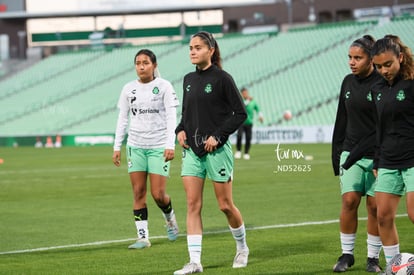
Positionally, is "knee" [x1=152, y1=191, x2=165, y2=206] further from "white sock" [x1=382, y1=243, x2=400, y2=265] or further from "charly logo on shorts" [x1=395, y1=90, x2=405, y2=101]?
"charly logo on shorts" [x1=395, y1=90, x2=405, y2=101]

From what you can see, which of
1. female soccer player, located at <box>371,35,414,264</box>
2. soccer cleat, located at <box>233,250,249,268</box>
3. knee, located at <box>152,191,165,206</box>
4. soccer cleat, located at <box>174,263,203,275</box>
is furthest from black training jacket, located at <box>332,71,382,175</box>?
knee, located at <box>152,191,165,206</box>

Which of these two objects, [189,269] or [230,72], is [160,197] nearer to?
[189,269]

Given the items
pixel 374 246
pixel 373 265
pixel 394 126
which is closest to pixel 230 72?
pixel 374 246

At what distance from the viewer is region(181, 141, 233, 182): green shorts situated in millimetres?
9148

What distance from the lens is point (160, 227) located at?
44.1ft

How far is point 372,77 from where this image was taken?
348 inches

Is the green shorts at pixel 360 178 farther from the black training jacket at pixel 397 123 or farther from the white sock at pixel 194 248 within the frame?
the white sock at pixel 194 248

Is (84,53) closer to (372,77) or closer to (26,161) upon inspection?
(26,161)

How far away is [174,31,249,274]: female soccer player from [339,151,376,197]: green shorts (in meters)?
1.15

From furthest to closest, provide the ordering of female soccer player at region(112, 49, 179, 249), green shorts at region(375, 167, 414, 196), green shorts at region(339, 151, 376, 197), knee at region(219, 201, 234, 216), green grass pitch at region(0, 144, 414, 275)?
female soccer player at region(112, 49, 179, 249) → green grass pitch at region(0, 144, 414, 275) → knee at region(219, 201, 234, 216) → green shorts at region(339, 151, 376, 197) → green shorts at region(375, 167, 414, 196)

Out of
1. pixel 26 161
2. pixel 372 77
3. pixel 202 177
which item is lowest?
pixel 26 161

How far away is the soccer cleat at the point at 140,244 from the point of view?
11113mm

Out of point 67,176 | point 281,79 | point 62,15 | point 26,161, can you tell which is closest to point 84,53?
point 62,15

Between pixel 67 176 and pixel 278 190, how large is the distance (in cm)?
770
